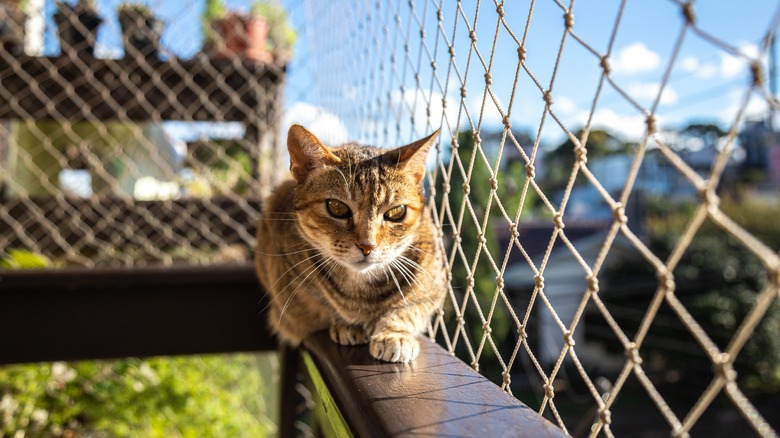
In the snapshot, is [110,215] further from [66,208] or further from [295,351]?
[295,351]

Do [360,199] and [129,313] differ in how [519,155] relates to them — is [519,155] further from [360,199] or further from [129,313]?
[129,313]

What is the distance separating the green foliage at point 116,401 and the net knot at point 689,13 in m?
2.11

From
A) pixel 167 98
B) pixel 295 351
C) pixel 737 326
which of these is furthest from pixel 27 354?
pixel 737 326

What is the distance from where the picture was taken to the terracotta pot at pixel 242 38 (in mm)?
2146

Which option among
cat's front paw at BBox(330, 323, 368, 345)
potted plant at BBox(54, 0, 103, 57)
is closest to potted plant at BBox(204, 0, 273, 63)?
potted plant at BBox(54, 0, 103, 57)

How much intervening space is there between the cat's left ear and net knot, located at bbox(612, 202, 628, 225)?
18.8 inches

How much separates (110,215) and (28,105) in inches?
17.8

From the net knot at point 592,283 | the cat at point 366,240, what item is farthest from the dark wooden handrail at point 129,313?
the net knot at point 592,283

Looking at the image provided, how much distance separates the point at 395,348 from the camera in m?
0.75

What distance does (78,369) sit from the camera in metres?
1.99

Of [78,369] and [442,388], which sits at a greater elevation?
[442,388]

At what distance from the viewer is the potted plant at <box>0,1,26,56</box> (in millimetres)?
1912

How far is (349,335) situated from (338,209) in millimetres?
223

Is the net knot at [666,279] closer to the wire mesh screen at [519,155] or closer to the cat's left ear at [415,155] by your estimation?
the wire mesh screen at [519,155]
